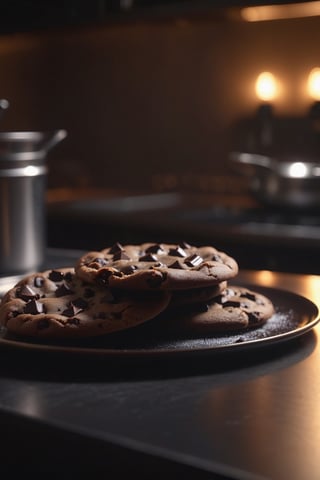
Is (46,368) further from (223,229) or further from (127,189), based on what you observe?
(127,189)

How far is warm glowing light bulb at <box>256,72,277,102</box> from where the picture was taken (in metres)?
3.26

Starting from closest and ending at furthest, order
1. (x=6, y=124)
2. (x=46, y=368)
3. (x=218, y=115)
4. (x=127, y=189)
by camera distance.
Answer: (x=46, y=368) < (x=218, y=115) < (x=127, y=189) < (x=6, y=124)

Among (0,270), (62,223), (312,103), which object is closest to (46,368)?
(0,270)

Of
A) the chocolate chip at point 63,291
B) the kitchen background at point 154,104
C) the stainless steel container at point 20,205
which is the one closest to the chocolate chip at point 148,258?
the chocolate chip at point 63,291

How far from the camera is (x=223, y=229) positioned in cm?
249

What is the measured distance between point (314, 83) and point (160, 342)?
2.41 metres

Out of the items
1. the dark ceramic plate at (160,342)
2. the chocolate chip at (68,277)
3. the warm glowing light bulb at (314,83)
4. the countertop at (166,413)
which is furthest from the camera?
the warm glowing light bulb at (314,83)

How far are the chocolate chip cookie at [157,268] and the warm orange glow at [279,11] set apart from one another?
1.84 meters

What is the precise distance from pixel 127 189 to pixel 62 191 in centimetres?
33

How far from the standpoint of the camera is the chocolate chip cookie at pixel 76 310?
902 millimetres

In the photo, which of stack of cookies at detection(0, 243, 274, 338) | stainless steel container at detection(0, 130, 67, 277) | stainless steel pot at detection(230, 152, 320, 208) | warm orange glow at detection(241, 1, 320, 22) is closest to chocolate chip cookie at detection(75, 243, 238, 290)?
stack of cookies at detection(0, 243, 274, 338)

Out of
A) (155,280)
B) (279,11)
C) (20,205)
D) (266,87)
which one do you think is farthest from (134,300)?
(266,87)

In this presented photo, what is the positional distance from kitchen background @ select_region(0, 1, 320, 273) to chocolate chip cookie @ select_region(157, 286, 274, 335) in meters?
1.38

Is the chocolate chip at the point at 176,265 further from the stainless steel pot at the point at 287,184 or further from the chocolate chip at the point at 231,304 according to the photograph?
the stainless steel pot at the point at 287,184
